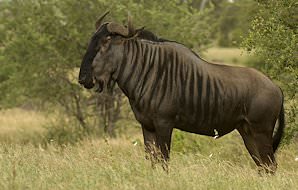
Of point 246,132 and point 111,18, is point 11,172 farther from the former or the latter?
point 111,18

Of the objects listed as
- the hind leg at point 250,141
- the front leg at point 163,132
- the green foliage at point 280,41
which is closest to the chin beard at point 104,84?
the front leg at point 163,132

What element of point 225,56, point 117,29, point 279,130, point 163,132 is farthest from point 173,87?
point 225,56

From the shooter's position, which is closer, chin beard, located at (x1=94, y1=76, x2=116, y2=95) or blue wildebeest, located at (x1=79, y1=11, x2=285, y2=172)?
blue wildebeest, located at (x1=79, y1=11, x2=285, y2=172)

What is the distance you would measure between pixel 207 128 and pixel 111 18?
8.46 m

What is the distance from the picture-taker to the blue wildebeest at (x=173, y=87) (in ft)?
27.1

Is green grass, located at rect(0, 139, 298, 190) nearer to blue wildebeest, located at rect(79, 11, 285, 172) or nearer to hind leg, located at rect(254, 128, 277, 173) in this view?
blue wildebeest, located at rect(79, 11, 285, 172)

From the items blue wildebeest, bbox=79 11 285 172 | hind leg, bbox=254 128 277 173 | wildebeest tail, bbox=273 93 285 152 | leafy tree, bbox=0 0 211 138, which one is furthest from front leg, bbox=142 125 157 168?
leafy tree, bbox=0 0 211 138

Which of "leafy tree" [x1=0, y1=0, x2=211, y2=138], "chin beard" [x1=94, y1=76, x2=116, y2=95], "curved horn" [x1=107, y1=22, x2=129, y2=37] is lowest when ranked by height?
"leafy tree" [x1=0, y1=0, x2=211, y2=138]

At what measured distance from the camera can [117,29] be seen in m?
8.28

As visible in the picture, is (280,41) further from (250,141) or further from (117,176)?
(117,176)

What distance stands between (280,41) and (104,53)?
325 centimetres

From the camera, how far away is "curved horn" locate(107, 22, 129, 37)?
8266 millimetres

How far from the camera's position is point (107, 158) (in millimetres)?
8438

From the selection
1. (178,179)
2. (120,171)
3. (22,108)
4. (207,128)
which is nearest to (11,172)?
(120,171)
